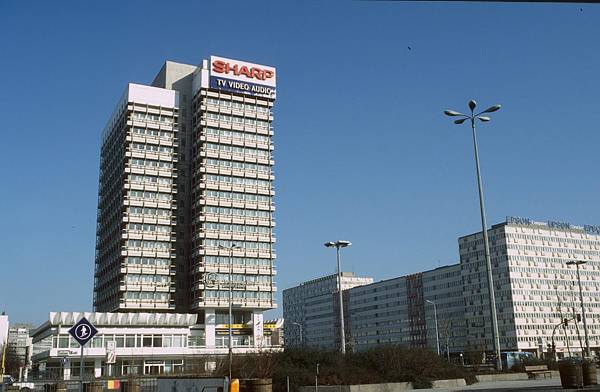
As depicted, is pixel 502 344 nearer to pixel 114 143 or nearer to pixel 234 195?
pixel 234 195

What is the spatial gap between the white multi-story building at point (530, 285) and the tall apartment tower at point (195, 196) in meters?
56.7

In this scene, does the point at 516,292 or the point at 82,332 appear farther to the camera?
the point at 516,292

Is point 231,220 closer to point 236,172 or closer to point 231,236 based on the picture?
point 231,236

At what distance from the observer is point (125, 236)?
330ft

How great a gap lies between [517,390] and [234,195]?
85.1 meters

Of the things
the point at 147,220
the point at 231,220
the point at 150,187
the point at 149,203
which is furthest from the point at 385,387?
the point at 150,187

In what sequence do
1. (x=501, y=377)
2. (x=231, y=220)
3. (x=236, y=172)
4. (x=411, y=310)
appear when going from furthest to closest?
(x=411, y=310) → (x=236, y=172) → (x=231, y=220) → (x=501, y=377)

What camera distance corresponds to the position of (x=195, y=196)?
106312mm

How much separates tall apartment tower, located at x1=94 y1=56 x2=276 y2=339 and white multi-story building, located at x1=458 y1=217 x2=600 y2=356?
56.7 m

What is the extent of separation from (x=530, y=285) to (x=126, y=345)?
287 feet

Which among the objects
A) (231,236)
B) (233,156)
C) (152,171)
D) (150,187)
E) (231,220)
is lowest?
(231,236)

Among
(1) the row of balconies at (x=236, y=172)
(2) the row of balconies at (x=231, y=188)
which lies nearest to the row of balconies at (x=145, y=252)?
(2) the row of balconies at (x=231, y=188)

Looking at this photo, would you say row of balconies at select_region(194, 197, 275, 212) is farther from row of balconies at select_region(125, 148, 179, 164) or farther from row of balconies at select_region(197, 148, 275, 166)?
row of balconies at select_region(125, 148, 179, 164)

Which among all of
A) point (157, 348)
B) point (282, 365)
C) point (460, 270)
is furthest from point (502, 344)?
point (282, 365)
